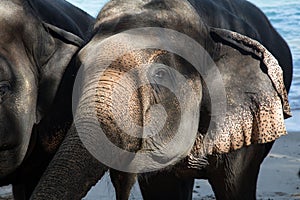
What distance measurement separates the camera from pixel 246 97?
4684mm

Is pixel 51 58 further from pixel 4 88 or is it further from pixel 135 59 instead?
pixel 135 59

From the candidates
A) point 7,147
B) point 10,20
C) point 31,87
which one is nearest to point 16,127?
point 7,147

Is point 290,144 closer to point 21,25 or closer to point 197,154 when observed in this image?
point 197,154

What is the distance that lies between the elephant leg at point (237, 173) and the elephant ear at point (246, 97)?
0.20 m

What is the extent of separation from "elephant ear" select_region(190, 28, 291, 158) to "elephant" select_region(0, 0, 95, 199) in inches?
28.2

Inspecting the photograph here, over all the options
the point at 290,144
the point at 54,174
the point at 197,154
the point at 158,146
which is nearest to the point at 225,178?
the point at 197,154

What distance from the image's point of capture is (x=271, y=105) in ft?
15.4

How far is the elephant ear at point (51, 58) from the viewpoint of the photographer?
466 cm

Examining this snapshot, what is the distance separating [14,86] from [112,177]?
0.70 metres

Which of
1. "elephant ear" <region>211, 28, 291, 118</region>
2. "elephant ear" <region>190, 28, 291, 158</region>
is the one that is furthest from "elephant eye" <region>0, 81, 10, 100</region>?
"elephant ear" <region>211, 28, 291, 118</region>

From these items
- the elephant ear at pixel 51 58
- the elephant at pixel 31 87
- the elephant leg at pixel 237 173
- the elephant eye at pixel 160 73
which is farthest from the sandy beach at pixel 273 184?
the elephant eye at pixel 160 73

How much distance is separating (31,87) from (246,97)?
1.06 meters

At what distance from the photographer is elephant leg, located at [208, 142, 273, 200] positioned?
489 centimetres

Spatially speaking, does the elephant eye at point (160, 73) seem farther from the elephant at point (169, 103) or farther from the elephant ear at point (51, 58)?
the elephant ear at point (51, 58)
